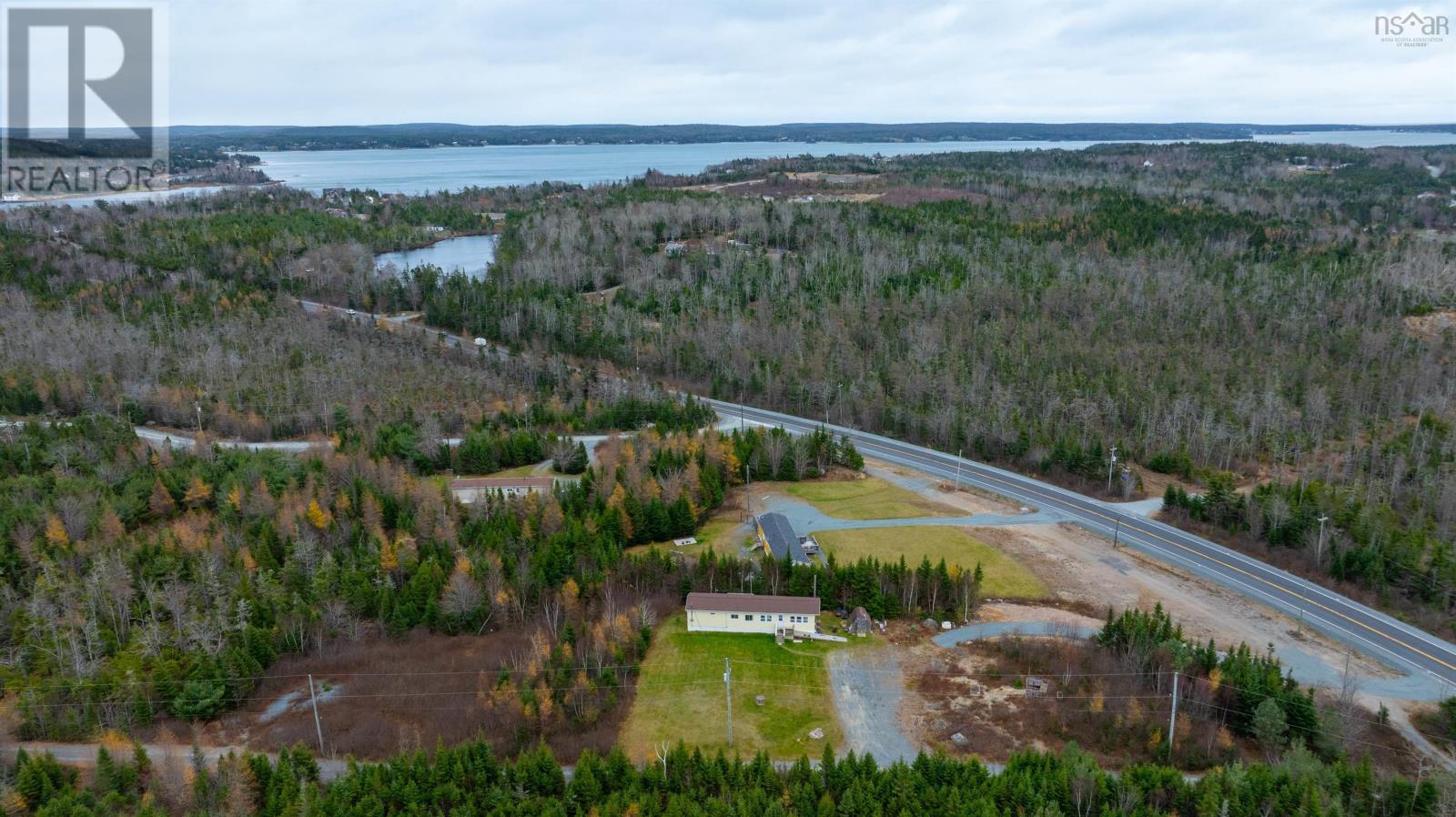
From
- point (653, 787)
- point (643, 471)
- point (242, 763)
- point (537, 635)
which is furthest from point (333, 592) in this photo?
point (653, 787)

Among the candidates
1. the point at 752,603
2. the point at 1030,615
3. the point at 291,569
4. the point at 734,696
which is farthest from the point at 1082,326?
the point at 291,569

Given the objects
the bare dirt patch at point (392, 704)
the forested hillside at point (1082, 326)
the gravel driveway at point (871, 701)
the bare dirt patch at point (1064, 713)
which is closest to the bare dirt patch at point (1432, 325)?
the forested hillside at point (1082, 326)

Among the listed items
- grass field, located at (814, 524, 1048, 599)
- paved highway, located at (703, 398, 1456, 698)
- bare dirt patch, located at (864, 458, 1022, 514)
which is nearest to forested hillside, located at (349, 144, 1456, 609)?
paved highway, located at (703, 398, 1456, 698)

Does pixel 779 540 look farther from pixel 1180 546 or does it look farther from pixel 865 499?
pixel 1180 546

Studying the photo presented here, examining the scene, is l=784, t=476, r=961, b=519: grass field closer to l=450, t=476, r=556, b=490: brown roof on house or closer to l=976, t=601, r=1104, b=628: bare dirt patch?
l=976, t=601, r=1104, b=628: bare dirt patch

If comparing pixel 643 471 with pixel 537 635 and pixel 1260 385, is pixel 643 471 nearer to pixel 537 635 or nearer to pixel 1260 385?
pixel 537 635
